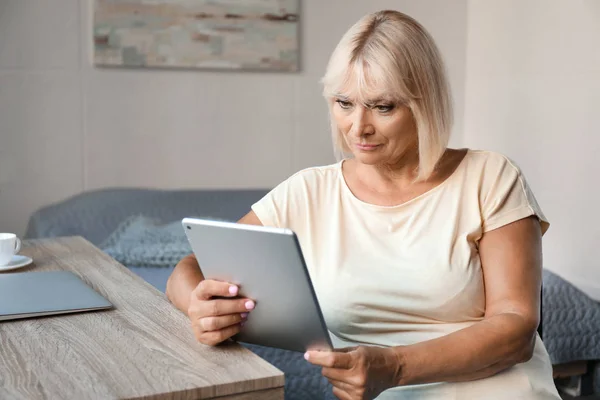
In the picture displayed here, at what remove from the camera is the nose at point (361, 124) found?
1364mm

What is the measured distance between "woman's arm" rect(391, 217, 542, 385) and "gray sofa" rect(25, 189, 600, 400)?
2.53 ft

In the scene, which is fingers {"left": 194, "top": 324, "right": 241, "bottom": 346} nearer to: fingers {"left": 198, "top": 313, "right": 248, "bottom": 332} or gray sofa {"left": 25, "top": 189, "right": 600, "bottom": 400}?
fingers {"left": 198, "top": 313, "right": 248, "bottom": 332}

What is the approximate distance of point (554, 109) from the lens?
9.22ft

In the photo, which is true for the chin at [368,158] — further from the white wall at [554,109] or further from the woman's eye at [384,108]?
the white wall at [554,109]

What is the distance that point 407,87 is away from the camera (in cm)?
136

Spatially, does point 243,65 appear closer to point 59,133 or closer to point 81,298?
point 59,133

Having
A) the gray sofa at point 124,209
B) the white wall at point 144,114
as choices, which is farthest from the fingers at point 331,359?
the white wall at point 144,114

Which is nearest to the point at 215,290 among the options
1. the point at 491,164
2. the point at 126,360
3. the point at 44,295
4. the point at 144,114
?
the point at 126,360

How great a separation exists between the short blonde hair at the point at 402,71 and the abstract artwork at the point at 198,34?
1665 millimetres

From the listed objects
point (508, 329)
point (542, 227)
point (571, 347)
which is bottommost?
point (571, 347)

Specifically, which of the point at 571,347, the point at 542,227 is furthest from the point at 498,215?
the point at 571,347

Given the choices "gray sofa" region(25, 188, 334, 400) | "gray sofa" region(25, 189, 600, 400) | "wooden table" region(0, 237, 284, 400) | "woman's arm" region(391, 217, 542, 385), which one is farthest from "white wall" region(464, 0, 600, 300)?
"wooden table" region(0, 237, 284, 400)

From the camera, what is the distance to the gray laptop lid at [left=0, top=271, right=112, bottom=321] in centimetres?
122

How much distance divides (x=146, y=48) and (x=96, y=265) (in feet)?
5.02
